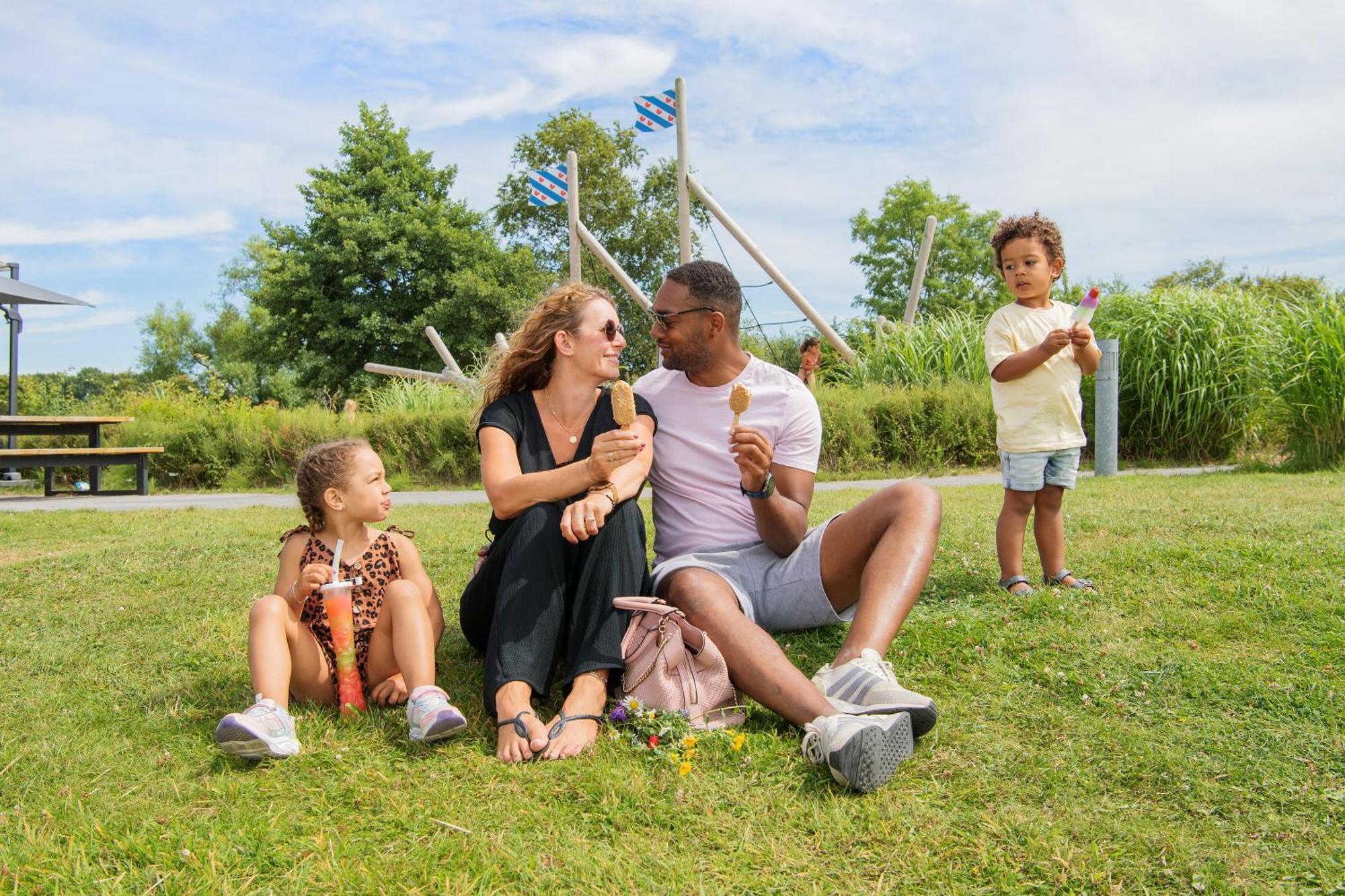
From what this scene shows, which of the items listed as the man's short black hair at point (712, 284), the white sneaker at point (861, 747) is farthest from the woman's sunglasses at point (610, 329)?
the white sneaker at point (861, 747)

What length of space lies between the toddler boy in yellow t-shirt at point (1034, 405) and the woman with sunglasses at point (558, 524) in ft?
5.86

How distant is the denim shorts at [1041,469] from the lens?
13.6ft

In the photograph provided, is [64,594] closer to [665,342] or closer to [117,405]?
[665,342]

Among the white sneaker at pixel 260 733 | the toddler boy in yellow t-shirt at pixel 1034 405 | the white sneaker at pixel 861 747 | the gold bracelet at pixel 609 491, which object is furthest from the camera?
the toddler boy in yellow t-shirt at pixel 1034 405

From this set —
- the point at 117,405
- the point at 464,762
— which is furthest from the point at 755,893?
the point at 117,405

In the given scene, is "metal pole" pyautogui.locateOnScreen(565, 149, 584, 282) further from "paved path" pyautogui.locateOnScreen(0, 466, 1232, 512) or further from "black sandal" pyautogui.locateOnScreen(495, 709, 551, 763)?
"black sandal" pyautogui.locateOnScreen(495, 709, 551, 763)

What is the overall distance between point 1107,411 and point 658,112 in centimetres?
720

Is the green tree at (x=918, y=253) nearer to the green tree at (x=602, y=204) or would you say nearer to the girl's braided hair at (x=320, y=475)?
the green tree at (x=602, y=204)

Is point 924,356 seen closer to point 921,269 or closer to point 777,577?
point 921,269

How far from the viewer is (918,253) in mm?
39344

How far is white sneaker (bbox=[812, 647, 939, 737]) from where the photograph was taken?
2.54 m

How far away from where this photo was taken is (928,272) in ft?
138

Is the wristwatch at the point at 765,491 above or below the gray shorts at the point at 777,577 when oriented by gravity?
above

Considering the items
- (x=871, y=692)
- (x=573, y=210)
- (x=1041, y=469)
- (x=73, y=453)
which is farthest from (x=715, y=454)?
(x=573, y=210)
